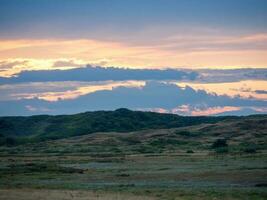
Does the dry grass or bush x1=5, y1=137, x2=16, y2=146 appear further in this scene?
bush x1=5, y1=137, x2=16, y2=146

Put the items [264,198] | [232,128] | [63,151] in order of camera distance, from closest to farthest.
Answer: [264,198]
[63,151]
[232,128]

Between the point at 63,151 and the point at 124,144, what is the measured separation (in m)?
29.3

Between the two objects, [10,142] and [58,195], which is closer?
[58,195]

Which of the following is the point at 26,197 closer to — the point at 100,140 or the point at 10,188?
the point at 10,188

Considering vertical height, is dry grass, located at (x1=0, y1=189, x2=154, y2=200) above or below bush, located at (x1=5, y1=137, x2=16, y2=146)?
below

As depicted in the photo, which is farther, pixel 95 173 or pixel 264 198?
pixel 95 173

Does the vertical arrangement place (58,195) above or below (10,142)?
below

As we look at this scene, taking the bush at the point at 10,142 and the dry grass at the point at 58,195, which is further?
the bush at the point at 10,142

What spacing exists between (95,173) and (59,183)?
13471mm

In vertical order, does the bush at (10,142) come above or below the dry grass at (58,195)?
above

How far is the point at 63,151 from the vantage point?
141625mm

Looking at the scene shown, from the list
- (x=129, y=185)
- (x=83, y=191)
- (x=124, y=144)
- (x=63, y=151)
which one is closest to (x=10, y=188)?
(x=83, y=191)

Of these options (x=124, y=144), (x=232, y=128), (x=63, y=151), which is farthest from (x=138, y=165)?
(x=232, y=128)

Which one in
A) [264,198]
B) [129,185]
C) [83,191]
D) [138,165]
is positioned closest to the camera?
[264,198]
